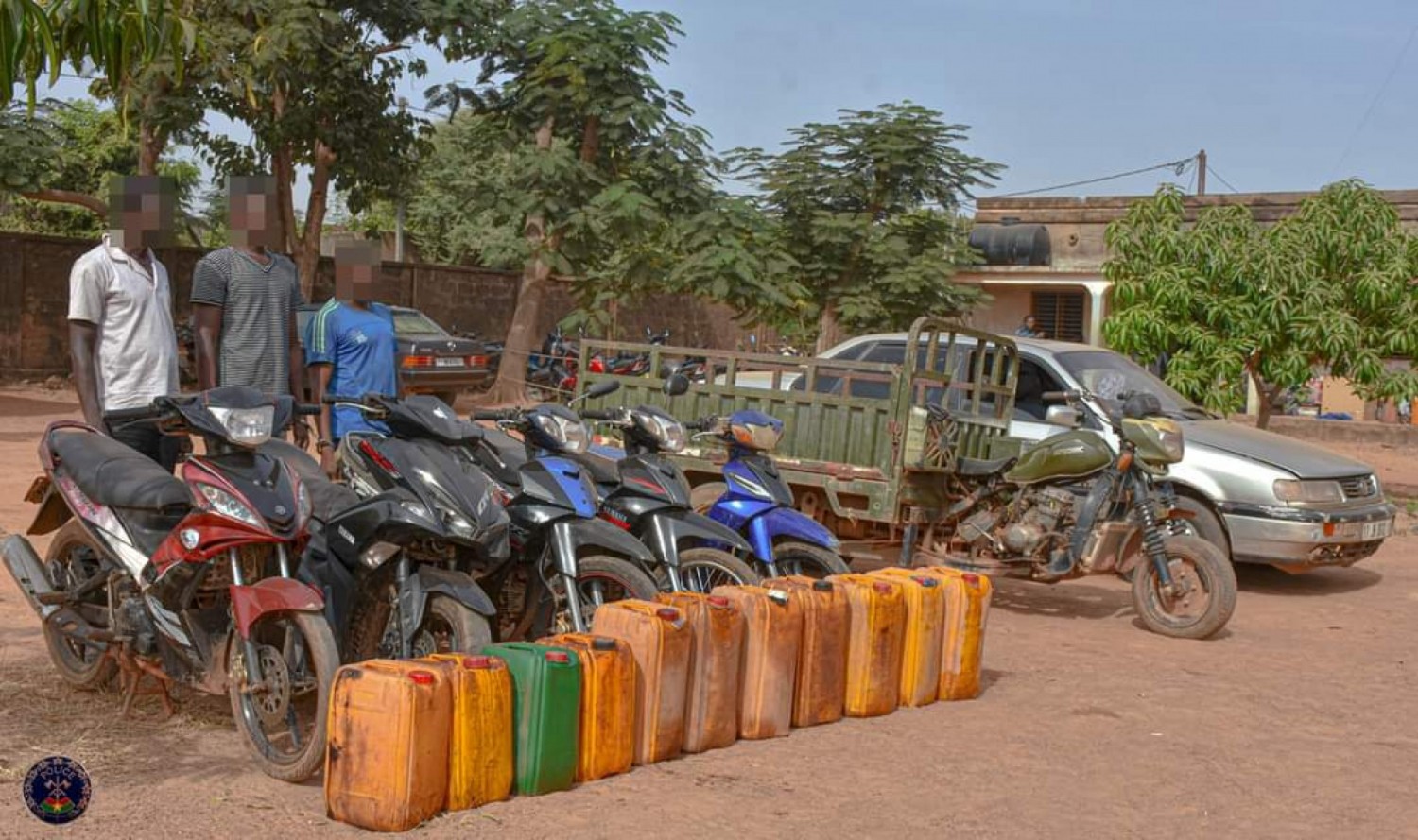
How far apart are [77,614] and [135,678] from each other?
35 centimetres

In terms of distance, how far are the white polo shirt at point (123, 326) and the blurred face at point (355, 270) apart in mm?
912

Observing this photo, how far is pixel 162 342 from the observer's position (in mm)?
5617

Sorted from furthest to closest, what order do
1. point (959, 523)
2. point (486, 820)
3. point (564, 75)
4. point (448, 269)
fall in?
point (448, 269) < point (564, 75) < point (959, 523) < point (486, 820)

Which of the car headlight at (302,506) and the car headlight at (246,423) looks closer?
the car headlight at (246,423)

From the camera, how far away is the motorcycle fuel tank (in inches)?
316

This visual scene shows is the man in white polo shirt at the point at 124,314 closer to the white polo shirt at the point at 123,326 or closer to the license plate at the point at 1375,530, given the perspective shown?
the white polo shirt at the point at 123,326

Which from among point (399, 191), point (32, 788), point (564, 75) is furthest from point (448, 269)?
point (32, 788)

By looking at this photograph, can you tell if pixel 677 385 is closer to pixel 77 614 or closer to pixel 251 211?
pixel 251 211

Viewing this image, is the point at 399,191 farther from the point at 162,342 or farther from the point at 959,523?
the point at 162,342

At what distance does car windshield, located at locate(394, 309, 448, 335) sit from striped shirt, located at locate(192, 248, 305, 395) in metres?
13.5

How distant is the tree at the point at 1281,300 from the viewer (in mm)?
13875

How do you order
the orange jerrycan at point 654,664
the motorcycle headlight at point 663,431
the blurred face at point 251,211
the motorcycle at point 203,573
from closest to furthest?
the motorcycle at point 203,573 → the orange jerrycan at point 654,664 → the blurred face at point 251,211 → the motorcycle headlight at point 663,431

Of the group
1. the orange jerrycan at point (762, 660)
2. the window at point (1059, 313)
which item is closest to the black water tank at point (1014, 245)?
the window at point (1059, 313)

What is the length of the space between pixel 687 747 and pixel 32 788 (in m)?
2.12
